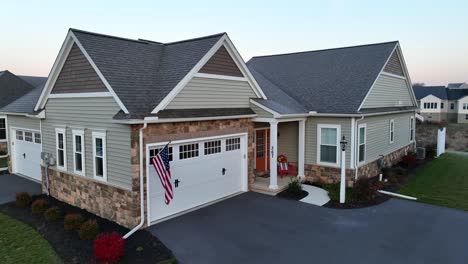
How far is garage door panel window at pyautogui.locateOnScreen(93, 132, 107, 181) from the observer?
9.84m

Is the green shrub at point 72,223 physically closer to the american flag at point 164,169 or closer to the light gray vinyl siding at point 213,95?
the american flag at point 164,169

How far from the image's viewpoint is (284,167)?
14.7 metres

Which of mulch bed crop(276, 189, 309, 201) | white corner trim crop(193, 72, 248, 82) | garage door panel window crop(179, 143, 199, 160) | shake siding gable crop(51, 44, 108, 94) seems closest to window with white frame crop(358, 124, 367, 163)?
mulch bed crop(276, 189, 309, 201)

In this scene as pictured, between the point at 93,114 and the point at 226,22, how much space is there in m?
13.1

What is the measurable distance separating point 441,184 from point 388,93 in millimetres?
5309

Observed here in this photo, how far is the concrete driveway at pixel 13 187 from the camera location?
12953 mm

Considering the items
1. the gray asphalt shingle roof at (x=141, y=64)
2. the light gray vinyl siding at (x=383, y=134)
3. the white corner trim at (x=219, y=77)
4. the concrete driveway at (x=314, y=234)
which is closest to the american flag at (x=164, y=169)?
the concrete driveway at (x=314, y=234)

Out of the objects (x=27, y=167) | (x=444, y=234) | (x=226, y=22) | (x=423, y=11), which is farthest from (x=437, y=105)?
(x=27, y=167)

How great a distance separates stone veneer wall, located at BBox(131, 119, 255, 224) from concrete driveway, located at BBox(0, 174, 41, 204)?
7055 mm

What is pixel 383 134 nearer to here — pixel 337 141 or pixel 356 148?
pixel 356 148

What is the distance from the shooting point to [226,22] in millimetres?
20859

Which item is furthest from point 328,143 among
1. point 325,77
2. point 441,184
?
point 441,184

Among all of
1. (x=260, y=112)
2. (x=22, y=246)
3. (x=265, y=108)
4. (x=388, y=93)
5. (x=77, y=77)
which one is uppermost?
(x=77, y=77)

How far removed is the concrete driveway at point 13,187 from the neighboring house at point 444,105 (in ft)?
211
